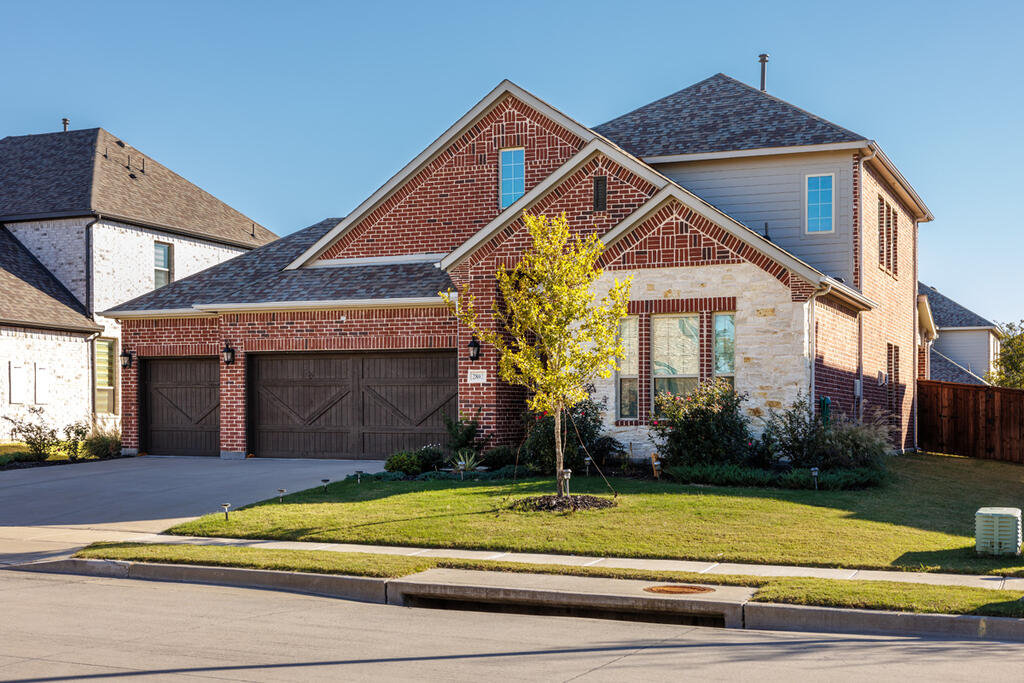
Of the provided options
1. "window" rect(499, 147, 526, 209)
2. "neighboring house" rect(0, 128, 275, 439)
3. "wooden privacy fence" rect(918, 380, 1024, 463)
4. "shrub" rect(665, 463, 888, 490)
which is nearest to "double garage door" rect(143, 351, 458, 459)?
"window" rect(499, 147, 526, 209)

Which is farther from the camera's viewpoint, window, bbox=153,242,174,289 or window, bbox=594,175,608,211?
window, bbox=153,242,174,289

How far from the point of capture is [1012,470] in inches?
896

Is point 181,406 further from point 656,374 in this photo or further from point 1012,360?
point 1012,360

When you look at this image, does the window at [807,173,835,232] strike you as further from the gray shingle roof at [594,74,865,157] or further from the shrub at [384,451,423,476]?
the shrub at [384,451,423,476]

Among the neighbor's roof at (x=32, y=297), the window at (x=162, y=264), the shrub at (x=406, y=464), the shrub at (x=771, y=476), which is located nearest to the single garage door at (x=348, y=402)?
the shrub at (x=406, y=464)

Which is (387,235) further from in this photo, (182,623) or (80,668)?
(80,668)

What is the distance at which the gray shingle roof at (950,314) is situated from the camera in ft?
157

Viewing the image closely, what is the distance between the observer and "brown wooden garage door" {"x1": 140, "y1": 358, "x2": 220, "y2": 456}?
78.8ft

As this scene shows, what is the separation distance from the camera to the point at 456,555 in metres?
11.8

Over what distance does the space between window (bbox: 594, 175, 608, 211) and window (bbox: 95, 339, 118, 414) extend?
1754cm

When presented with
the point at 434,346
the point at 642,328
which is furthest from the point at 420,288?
the point at 642,328

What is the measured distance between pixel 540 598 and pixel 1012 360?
36063 mm

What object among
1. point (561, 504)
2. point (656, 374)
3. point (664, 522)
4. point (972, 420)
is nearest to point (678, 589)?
point (664, 522)

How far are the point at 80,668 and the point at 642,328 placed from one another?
1294cm
